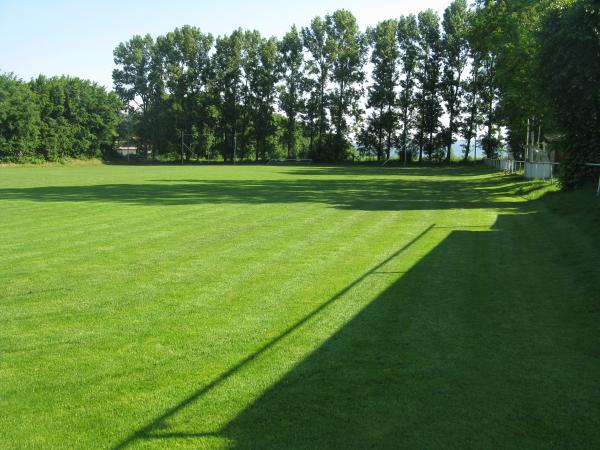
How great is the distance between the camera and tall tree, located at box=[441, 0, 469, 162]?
72.2 metres

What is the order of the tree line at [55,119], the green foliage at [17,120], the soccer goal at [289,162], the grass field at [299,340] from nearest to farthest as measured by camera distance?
the grass field at [299,340]
the green foliage at [17,120]
the tree line at [55,119]
the soccer goal at [289,162]

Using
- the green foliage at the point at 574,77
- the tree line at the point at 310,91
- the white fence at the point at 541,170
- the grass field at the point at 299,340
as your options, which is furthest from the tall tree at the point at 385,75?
the grass field at the point at 299,340

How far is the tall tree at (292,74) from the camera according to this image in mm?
79250

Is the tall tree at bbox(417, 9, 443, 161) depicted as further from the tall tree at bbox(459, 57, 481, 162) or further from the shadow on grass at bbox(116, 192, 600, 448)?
the shadow on grass at bbox(116, 192, 600, 448)

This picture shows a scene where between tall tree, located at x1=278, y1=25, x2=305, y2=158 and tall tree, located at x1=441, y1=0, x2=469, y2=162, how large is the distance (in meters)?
19.5

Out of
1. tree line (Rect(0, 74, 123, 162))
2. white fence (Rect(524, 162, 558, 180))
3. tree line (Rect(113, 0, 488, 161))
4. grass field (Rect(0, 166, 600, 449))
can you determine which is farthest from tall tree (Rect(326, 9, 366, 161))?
grass field (Rect(0, 166, 600, 449))

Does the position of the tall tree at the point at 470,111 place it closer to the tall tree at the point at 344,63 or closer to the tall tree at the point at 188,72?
the tall tree at the point at 344,63

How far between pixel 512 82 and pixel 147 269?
24.7 meters

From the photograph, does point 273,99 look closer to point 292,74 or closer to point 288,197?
point 292,74

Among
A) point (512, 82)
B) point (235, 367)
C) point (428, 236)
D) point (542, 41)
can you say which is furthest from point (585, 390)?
point (512, 82)

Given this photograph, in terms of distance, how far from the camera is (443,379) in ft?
15.8

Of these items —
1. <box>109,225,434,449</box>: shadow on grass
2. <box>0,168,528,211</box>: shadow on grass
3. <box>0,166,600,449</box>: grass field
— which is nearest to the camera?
<box>109,225,434,449</box>: shadow on grass

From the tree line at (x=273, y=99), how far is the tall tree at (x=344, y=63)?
0.14 metres

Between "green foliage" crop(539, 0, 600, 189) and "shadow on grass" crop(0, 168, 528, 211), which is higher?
"green foliage" crop(539, 0, 600, 189)
